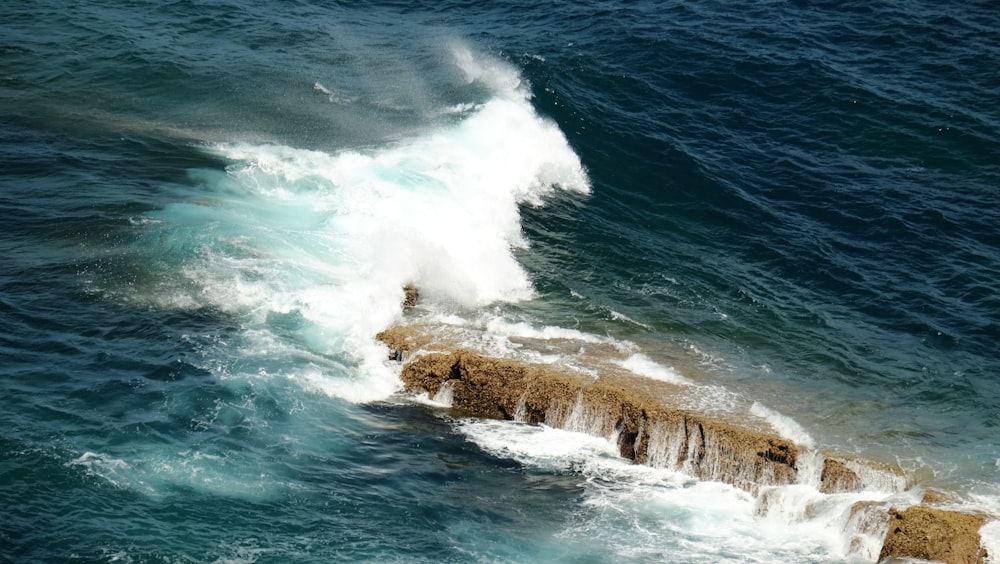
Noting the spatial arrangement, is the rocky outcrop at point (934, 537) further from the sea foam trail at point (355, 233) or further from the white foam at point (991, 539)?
the sea foam trail at point (355, 233)

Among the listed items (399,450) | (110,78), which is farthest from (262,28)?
(399,450)

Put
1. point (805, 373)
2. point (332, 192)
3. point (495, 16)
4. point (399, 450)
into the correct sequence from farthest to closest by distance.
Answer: point (495, 16)
point (332, 192)
point (805, 373)
point (399, 450)

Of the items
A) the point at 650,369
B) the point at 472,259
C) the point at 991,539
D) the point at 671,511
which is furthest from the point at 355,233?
the point at 991,539

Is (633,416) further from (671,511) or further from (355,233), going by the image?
(355,233)

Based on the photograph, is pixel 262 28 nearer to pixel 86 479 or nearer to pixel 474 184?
pixel 474 184

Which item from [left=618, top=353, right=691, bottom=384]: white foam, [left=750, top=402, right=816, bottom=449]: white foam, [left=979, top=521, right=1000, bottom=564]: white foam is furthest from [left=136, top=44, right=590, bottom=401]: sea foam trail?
[left=979, top=521, right=1000, bottom=564]: white foam

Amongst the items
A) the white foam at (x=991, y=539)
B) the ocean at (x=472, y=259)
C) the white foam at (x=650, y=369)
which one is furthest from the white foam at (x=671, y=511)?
the white foam at (x=650, y=369)

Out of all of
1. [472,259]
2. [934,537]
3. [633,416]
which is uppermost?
[472,259]
